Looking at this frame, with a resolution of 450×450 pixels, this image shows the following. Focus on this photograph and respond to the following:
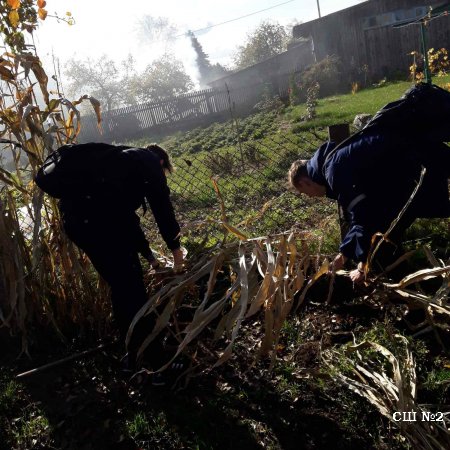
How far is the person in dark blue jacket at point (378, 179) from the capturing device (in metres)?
2.34

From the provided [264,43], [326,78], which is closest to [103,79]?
[264,43]

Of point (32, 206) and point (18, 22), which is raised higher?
point (18, 22)

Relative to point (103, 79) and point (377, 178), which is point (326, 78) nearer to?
point (377, 178)

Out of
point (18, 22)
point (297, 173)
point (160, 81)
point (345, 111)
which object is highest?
point (160, 81)

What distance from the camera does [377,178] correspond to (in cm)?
236

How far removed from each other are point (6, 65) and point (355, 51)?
18564 millimetres

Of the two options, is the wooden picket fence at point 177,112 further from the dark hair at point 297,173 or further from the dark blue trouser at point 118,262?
the dark blue trouser at point 118,262

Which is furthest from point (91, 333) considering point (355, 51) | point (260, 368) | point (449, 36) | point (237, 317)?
point (355, 51)

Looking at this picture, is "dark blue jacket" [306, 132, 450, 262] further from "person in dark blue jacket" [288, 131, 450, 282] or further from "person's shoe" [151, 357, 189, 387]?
"person's shoe" [151, 357, 189, 387]

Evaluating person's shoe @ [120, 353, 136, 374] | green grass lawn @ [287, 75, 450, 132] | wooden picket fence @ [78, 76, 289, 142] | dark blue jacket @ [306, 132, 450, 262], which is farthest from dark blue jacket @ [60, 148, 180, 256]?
wooden picket fence @ [78, 76, 289, 142]

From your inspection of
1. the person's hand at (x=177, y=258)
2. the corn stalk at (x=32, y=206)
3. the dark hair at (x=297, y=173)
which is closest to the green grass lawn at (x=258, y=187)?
the dark hair at (x=297, y=173)

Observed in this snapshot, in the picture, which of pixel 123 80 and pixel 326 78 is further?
pixel 123 80

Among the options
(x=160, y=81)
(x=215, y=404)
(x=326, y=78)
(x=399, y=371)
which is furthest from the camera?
(x=160, y=81)

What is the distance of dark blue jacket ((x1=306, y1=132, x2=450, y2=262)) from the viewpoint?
2344 mm
